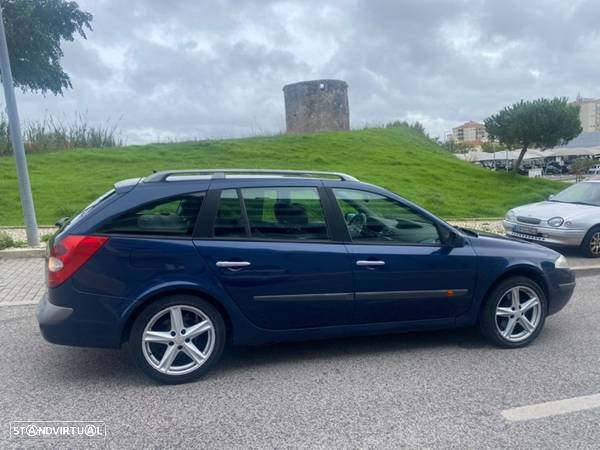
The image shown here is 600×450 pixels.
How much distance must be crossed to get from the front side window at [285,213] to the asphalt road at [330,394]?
1.10 meters

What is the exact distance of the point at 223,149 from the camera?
20.7 meters

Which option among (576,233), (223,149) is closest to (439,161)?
(223,149)

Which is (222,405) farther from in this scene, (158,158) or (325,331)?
(158,158)

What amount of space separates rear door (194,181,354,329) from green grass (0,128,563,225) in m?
9.41

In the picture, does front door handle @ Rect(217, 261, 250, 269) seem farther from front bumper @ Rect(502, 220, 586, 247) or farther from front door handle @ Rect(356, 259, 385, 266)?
front bumper @ Rect(502, 220, 586, 247)

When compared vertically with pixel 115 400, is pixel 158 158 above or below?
above

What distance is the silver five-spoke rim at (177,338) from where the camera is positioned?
362 centimetres

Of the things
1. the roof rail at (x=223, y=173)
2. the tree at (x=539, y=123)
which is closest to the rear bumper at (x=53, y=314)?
the roof rail at (x=223, y=173)

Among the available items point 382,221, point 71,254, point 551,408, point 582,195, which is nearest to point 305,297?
point 382,221

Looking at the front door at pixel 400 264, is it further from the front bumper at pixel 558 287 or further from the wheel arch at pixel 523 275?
the front bumper at pixel 558 287

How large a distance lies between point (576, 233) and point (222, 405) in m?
7.02

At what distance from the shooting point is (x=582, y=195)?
9.32 meters

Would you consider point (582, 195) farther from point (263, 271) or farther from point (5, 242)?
point (5, 242)

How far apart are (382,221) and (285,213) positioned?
0.87 meters
